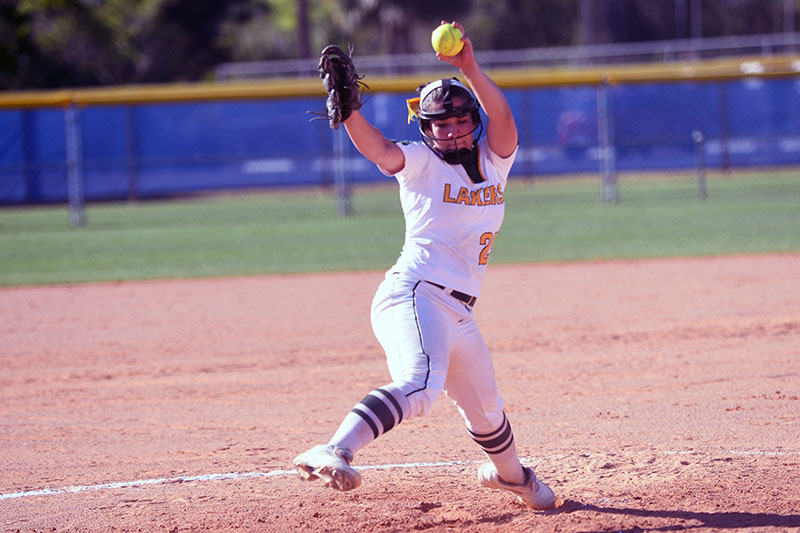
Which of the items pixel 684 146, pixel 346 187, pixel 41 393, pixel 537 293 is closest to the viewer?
pixel 41 393

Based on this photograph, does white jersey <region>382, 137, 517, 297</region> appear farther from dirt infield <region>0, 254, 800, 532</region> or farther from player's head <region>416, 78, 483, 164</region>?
dirt infield <region>0, 254, 800, 532</region>

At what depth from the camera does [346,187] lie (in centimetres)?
1839

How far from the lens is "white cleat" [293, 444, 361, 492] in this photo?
3037 mm

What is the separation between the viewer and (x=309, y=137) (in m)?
23.4

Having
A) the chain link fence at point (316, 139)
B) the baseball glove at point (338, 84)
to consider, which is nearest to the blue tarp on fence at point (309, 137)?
the chain link fence at point (316, 139)

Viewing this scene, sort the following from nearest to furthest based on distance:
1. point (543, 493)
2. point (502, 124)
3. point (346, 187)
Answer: point (502, 124) → point (543, 493) → point (346, 187)

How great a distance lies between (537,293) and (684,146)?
52.5 ft

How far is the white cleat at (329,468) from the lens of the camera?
3.04m

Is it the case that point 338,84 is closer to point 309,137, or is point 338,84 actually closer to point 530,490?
point 530,490

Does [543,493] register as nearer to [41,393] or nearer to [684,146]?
[41,393]

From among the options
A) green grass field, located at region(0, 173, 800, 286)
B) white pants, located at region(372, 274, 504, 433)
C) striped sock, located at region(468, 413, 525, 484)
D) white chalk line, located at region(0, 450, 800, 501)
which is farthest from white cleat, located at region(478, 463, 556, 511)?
green grass field, located at region(0, 173, 800, 286)

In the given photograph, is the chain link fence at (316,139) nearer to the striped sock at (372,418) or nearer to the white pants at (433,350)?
the white pants at (433,350)

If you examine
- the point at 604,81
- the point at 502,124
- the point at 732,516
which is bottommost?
the point at 732,516

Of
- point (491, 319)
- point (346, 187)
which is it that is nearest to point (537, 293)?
point (491, 319)
